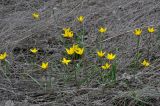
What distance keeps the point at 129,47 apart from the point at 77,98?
0.93 m

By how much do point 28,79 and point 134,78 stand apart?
0.88 metres

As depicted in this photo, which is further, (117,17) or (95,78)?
(117,17)

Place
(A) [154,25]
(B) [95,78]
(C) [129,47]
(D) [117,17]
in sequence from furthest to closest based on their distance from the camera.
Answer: (D) [117,17] → (A) [154,25] → (C) [129,47] → (B) [95,78]

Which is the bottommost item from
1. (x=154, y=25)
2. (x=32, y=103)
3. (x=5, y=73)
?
(x=32, y=103)

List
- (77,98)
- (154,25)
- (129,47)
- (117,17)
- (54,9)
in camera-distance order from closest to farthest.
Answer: (77,98), (129,47), (154,25), (117,17), (54,9)

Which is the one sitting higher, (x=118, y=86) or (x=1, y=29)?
(x=1, y=29)

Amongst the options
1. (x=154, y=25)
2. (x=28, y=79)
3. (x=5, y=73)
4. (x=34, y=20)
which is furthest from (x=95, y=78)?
(x=34, y=20)

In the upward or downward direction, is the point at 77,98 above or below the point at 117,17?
below

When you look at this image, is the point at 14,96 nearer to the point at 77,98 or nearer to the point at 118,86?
the point at 77,98

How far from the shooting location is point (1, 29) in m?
4.08

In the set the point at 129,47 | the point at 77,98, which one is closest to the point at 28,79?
the point at 77,98

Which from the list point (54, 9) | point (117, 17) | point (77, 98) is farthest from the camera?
point (54, 9)

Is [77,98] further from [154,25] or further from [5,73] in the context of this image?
[154,25]

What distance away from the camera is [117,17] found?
159 inches
